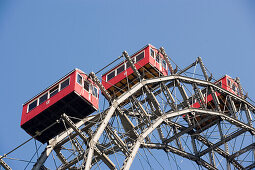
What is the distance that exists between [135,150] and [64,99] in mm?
6572

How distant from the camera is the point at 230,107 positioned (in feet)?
161

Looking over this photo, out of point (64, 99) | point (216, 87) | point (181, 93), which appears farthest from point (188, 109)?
point (64, 99)

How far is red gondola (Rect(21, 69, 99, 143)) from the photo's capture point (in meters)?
40.4

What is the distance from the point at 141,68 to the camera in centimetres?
4466

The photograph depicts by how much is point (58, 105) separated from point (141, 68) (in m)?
7.82

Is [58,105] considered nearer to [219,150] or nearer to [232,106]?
[219,150]

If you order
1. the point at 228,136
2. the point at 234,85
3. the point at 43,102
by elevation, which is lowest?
the point at 228,136

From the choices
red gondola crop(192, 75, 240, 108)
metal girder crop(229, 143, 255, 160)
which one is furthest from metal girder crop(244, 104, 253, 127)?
red gondola crop(192, 75, 240, 108)

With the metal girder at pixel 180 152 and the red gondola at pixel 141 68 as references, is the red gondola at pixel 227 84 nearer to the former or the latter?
the metal girder at pixel 180 152

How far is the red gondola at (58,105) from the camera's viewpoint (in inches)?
1592

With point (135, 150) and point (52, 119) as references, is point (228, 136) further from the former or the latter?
point (52, 119)

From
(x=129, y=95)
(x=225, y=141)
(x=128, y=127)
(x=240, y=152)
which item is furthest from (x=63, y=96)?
(x=240, y=152)

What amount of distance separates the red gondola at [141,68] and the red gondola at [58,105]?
12.4 ft

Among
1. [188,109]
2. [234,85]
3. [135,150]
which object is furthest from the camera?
[234,85]
